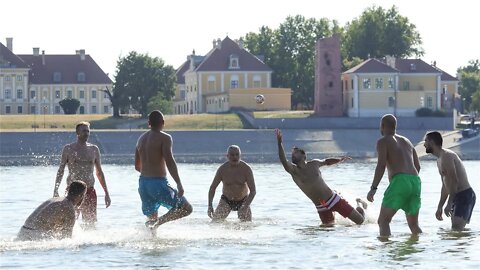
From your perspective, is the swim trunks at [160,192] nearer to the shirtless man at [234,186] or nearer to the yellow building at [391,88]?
the shirtless man at [234,186]

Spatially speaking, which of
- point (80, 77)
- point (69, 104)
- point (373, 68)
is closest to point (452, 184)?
point (373, 68)

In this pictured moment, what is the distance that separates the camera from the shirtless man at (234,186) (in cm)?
2223

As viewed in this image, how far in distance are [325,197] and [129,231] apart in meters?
3.20

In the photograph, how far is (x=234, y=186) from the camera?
22.4 m

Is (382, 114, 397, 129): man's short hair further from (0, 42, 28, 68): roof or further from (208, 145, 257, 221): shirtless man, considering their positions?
(0, 42, 28, 68): roof

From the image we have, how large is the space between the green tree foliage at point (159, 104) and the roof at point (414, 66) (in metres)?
20.1

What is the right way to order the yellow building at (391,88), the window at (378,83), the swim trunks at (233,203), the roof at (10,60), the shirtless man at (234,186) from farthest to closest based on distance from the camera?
the roof at (10,60) → the window at (378,83) → the yellow building at (391,88) → the swim trunks at (233,203) → the shirtless man at (234,186)

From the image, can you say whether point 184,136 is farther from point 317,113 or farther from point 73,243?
point 73,243

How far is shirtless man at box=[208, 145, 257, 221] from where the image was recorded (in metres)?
22.2

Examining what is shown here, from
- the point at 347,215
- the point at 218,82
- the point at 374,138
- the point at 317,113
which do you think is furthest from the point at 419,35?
the point at 347,215

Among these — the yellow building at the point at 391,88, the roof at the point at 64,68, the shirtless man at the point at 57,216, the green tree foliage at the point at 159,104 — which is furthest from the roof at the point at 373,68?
the shirtless man at the point at 57,216

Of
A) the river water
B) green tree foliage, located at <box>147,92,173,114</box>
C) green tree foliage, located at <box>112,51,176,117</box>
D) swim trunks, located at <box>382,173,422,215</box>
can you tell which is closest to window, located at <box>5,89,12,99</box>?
green tree foliage, located at <box>112,51,176,117</box>

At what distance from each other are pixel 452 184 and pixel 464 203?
45cm

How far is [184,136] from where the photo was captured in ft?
295
